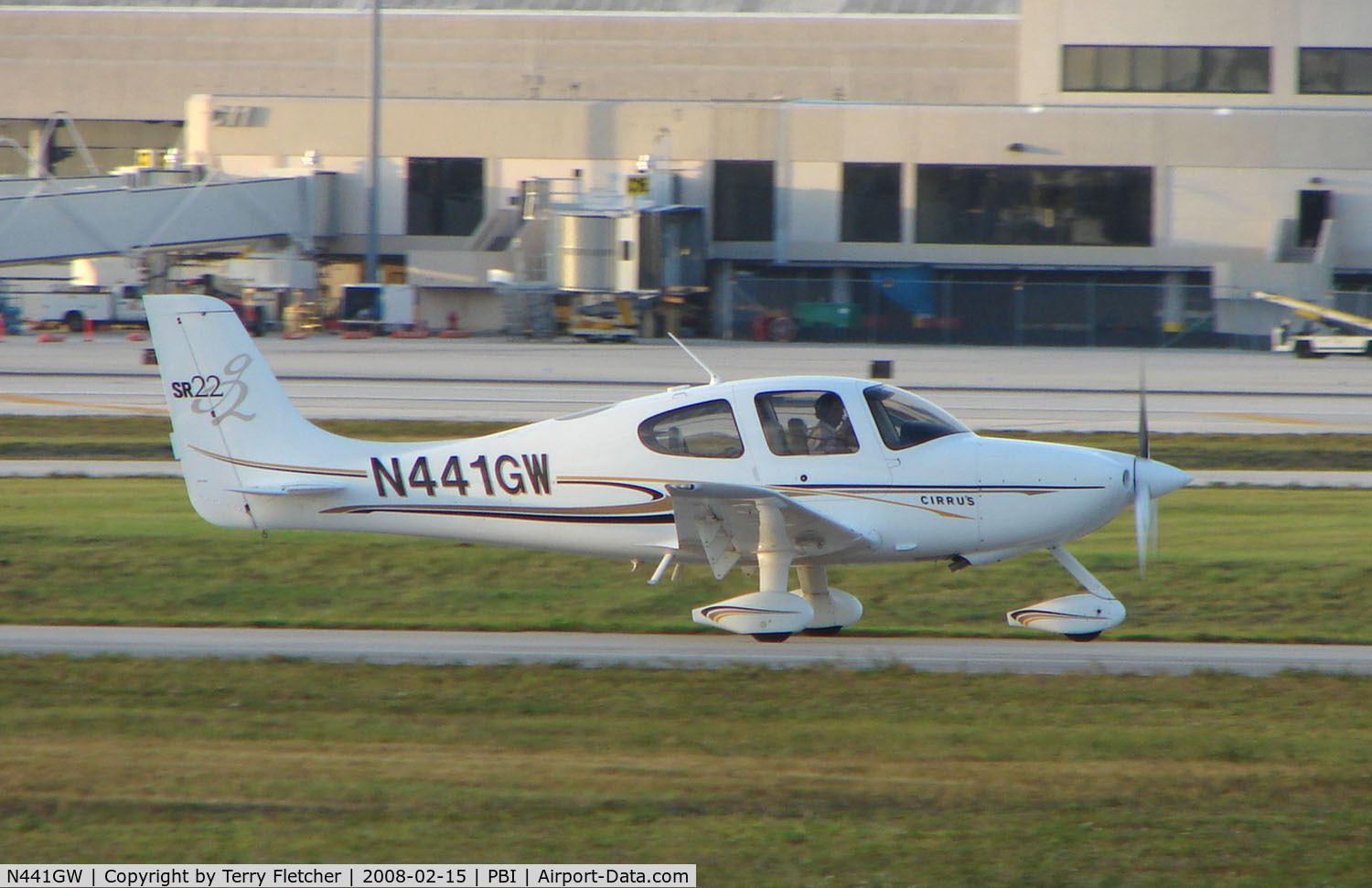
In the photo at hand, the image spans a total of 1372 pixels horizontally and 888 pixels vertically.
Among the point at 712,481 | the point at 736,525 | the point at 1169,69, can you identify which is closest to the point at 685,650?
the point at 736,525

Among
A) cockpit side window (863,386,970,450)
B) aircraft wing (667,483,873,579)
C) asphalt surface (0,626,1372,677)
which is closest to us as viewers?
aircraft wing (667,483,873,579)

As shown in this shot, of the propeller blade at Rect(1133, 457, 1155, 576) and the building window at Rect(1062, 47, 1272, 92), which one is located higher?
the building window at Rect(1062, 47, 1272, 92)

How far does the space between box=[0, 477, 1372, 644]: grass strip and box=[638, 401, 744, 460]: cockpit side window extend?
80.1 inches

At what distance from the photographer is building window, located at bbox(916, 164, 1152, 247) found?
53.4 meters

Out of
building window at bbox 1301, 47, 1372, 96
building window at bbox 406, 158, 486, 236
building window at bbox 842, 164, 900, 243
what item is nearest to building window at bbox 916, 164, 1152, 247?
building window at bbox 842, 164, 900, 243

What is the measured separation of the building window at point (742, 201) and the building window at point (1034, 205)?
18.1 ft

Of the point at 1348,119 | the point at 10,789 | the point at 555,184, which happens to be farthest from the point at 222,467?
the point at 1348,119

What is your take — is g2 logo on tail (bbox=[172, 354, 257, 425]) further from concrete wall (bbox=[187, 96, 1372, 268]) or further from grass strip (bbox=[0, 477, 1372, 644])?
concrete wall (bbox=[187, 96, 1372, 268])

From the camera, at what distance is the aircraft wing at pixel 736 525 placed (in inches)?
449

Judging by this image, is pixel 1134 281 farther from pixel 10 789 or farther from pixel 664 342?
pixel 10 789

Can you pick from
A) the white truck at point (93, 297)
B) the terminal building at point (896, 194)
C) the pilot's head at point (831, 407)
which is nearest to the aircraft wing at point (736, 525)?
the pilot's head at point (831, 407)

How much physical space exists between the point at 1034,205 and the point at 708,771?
4813 cm

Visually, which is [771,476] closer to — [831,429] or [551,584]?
[831,429]

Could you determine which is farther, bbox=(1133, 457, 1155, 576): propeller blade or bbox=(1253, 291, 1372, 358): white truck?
bbox=(1253, 291, 1372, 358): white truck
